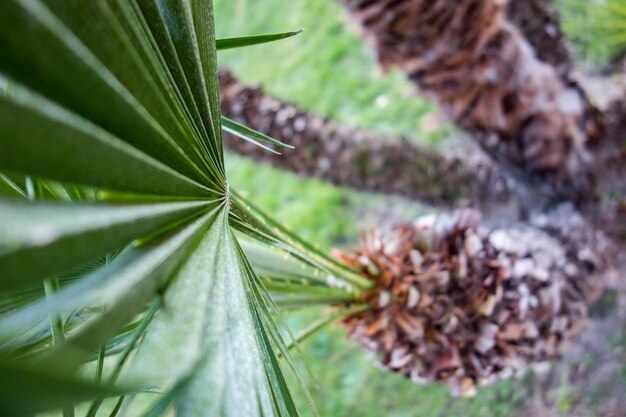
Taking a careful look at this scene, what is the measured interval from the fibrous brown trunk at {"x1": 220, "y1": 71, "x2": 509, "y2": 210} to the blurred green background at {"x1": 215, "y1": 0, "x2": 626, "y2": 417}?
16cm

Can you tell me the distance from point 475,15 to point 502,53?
0.55 ft

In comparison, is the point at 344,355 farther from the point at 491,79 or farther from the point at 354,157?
the point at 491,79

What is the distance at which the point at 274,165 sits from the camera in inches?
82.4

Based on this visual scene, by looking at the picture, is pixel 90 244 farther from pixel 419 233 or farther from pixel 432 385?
pixel 432 385

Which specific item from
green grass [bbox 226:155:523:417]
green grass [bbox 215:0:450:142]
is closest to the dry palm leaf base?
green grass [bbox 226:155:523:417]

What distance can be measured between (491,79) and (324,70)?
5.85 ft

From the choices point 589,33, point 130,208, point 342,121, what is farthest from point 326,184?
point 130,208

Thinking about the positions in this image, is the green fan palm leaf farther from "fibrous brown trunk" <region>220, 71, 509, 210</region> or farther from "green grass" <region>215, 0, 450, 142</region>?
"green grass" <region>215, 0, 450, 142</region>

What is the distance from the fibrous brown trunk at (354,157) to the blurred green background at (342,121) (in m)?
0.16

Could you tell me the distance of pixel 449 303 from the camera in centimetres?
129

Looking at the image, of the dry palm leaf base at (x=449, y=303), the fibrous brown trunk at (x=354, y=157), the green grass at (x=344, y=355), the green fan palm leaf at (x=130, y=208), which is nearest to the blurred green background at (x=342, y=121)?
the green grass at (x=344, y=355)

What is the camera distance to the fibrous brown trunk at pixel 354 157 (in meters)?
1.95

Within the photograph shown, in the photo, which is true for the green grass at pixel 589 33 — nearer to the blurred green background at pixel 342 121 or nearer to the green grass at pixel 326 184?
the blurred green background at pixel 342 121

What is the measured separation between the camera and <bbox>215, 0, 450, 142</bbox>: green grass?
9.85 feet
